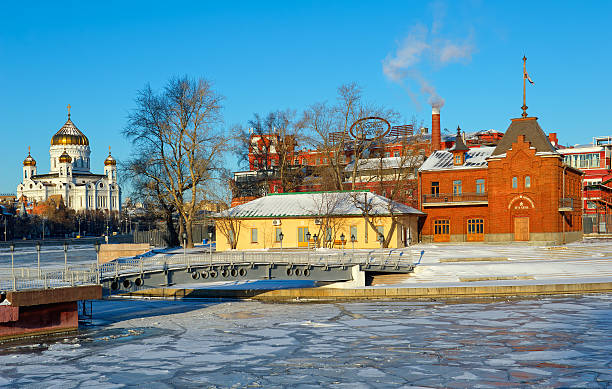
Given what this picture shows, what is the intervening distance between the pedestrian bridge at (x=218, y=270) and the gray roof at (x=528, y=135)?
2038 cm

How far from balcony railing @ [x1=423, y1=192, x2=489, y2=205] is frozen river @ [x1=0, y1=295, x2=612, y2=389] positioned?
89.6 feet

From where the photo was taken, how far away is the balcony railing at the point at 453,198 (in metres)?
63.8

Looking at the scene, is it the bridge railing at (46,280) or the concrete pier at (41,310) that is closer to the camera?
the concrete pier at (41,310)

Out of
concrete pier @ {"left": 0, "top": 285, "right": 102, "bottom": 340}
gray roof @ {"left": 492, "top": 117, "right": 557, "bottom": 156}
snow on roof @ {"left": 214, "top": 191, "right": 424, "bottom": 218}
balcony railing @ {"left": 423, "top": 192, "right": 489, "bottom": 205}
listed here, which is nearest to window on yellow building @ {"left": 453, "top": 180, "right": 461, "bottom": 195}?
balcony railing @ {"left": 423, "top": 192, "right": 489, "bottom": 205}

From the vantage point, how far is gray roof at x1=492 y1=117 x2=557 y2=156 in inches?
2381

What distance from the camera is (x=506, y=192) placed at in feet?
202

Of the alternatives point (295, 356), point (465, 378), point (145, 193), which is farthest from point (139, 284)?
point (145, 193)

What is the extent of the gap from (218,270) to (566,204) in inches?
1414

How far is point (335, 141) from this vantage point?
79375 mm

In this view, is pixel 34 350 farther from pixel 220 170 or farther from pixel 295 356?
pixel 220 170

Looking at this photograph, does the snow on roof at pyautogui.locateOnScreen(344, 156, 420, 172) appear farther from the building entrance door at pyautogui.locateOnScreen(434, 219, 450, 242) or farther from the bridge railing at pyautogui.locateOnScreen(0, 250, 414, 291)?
the bridge railing at pyautogui.locateOnScreen(0, 250, 414, 291)

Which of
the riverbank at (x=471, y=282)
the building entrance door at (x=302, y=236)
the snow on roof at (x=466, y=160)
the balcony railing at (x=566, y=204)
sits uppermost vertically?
the snow on roof at (x=466, y=160)

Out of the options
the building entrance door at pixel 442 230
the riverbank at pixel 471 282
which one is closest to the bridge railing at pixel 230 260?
the riverbank at pixel 471 282

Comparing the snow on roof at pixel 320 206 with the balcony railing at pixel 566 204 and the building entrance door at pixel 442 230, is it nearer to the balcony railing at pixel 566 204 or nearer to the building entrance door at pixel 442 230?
the building entrance door at pixel 442 230
